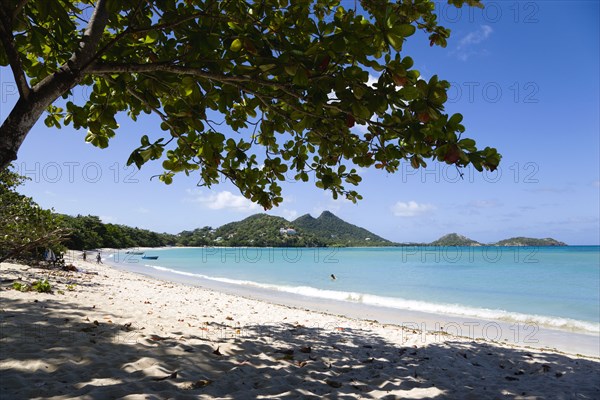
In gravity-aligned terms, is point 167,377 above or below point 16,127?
below

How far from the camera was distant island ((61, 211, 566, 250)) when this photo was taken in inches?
2763

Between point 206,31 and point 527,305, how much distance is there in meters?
22.2

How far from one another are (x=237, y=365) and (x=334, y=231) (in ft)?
468

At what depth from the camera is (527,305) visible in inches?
762

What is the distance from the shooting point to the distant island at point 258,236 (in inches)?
2763

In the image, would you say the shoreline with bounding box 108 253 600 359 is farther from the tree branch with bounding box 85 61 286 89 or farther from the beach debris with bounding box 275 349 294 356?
the tree branch with bounding box 85 61 286 89

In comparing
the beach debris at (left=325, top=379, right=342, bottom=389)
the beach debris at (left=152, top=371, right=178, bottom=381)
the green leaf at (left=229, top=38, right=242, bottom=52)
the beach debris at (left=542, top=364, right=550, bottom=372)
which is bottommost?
the beach debris at (left=542, top=364, right=550, bottom=372)

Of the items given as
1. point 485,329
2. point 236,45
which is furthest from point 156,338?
point 485,329

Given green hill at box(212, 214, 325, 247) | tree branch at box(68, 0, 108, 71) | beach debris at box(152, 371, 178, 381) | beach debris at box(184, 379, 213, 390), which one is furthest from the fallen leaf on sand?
green hill at box(212, 214, 325, 247)

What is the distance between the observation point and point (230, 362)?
4.54 meters

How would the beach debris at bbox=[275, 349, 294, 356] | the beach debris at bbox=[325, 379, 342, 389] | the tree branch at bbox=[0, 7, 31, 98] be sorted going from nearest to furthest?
the tree branch at bbox=[0, 7, 31, 98] → the beach debris at bbox=[325, 379, 342, 389] → the beach debris at bbox=[275, 349, 294, 356]

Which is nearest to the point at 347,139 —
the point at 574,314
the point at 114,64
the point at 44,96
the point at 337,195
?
the point at 337,195

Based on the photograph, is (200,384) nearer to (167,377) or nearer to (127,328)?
(167,377)

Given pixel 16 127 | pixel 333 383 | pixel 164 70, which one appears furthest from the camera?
pixel 333 383
